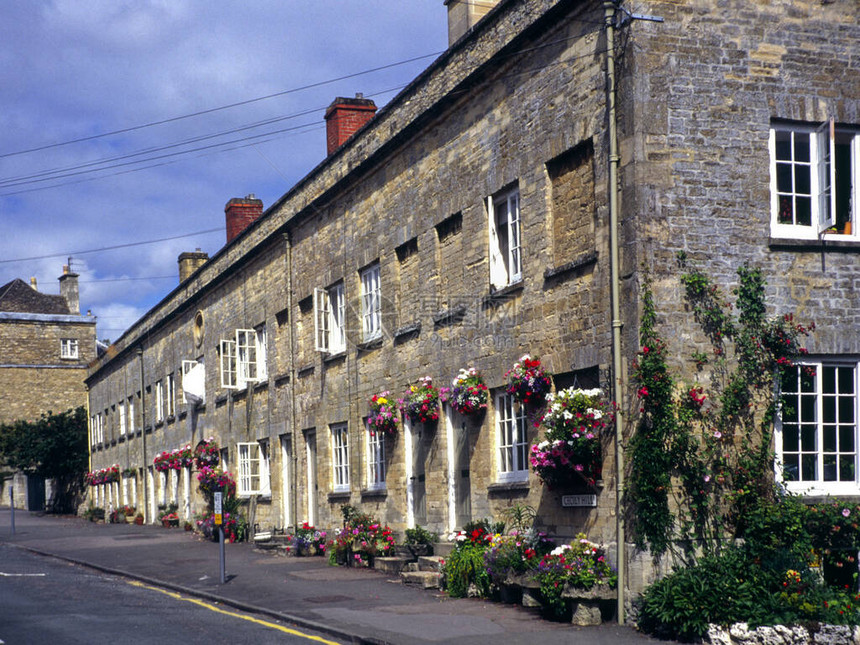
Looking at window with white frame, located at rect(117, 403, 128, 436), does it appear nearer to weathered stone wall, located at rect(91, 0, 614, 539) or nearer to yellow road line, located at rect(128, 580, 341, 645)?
weathered stone wall, located at rect(91, 0, 614, 539)

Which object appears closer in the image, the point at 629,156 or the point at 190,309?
the point at 629,156

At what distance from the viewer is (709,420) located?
1238 cm

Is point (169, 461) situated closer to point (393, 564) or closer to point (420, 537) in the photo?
point (393, 564)

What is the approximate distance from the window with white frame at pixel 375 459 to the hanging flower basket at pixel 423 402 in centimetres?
209

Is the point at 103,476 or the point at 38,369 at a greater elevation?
the point at 38,369

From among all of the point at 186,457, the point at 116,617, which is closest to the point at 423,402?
the point at 116,617

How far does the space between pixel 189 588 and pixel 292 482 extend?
772 cm

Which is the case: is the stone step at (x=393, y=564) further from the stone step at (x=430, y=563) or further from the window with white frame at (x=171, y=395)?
the window with white frame at (x=171, y=395)

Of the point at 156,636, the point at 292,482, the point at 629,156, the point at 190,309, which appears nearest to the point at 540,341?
the point at 629,156

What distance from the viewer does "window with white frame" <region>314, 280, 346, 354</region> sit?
21.9 metres

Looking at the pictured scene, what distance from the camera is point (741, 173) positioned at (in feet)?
42.0

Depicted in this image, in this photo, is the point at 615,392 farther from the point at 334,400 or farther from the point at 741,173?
the point at 334,400

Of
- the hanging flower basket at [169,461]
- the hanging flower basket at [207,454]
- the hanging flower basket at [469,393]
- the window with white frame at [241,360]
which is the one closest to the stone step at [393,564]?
the hanging flower basket at [469,393]

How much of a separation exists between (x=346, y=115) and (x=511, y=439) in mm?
10521
